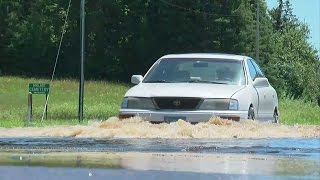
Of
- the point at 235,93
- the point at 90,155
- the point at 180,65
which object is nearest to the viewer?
the point at 90,155

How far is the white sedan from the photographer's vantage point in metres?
12.8

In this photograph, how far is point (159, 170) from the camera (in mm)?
7691

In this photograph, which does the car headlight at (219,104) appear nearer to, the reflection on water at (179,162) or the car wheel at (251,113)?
the car wheel at (251,113)

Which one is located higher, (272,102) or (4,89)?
(272,102)

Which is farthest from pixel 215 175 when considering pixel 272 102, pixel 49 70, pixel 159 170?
pixel 49 70

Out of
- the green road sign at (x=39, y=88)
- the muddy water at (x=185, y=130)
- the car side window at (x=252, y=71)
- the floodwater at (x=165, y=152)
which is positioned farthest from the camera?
the green road sign at (x=39, y=88)

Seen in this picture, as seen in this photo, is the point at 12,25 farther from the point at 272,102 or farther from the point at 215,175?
the point at 215,175

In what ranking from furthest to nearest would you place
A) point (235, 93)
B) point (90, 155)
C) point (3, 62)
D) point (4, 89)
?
point (3, 62)
point (4, 89)
point (235, 93)
point (90, 155)

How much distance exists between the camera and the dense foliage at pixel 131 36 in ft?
251

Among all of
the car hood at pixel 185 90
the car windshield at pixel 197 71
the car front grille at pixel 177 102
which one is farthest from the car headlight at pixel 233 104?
the car windshield at pixel 197 71

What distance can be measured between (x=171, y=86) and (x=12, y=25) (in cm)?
7296

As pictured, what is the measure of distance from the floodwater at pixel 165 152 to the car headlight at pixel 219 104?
0.31 metres

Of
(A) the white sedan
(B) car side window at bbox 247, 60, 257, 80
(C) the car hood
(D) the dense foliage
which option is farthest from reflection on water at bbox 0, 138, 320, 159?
(D) the dense foliage

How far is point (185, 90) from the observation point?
42.3ft
